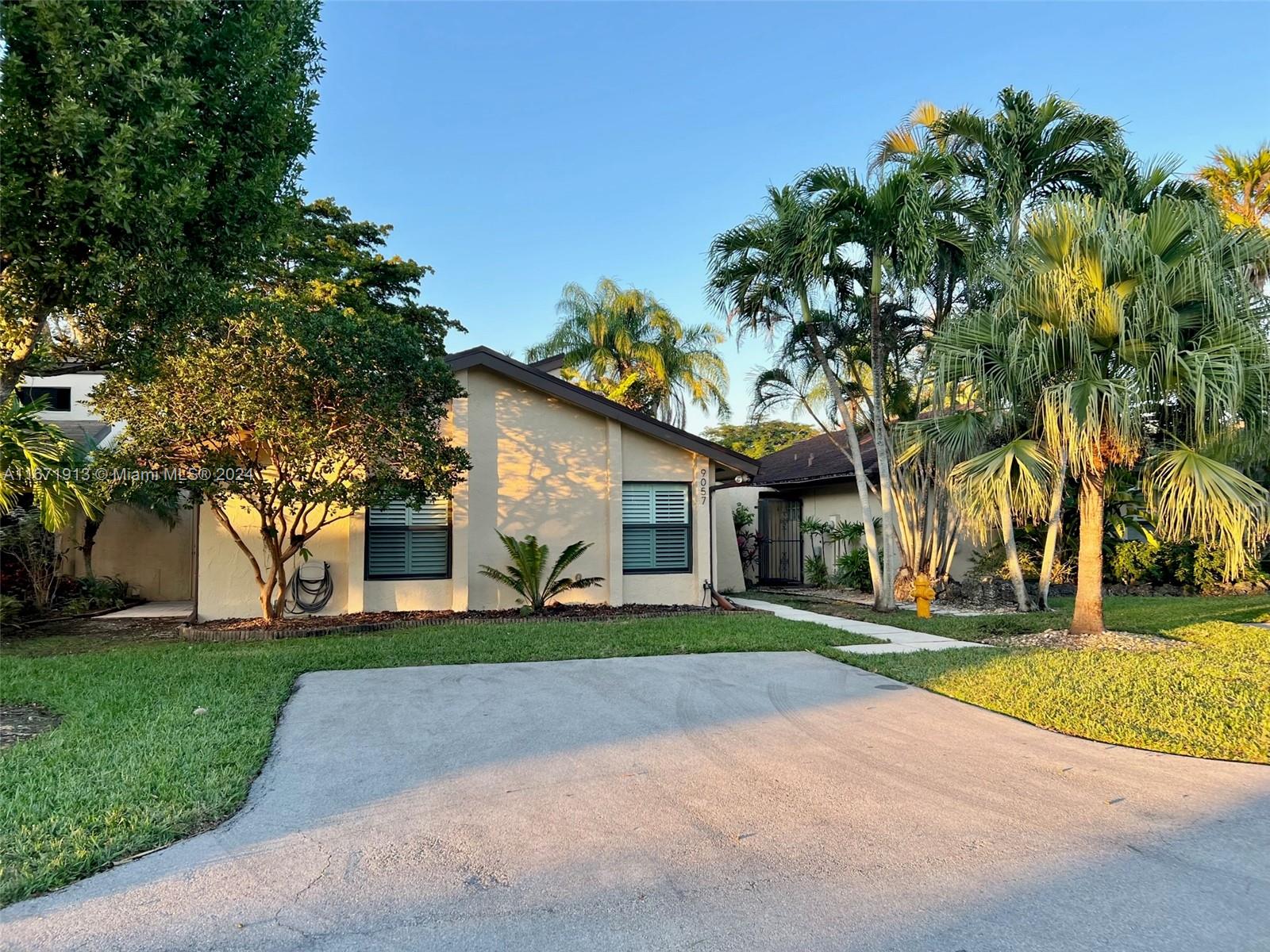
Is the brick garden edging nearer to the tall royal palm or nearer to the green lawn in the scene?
the green lawn

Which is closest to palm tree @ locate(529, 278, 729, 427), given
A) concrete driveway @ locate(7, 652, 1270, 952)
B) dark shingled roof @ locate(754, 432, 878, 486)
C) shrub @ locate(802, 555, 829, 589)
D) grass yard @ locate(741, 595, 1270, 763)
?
dark shingled roof @ locate(754, 432, 878, 486)

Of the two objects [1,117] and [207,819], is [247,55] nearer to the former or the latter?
[1,117]

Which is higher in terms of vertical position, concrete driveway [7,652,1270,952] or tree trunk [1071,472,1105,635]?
tree trunk [1071,472,1105,635]

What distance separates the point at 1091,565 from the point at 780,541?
33.7 ft

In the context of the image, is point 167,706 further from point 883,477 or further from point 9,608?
point 883,477

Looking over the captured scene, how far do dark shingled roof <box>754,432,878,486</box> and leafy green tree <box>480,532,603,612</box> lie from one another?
177 inches

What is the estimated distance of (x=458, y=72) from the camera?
1246 centimetres

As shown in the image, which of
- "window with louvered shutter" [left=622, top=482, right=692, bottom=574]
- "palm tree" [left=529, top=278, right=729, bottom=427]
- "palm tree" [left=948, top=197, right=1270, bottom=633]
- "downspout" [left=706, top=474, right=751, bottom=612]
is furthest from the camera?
"palm tree" [left=529, top=278, right=729, bottom=427]

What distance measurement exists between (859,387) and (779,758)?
10483 millimetres

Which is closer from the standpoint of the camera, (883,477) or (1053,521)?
(1053,521)

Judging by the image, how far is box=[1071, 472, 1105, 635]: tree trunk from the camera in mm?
9641

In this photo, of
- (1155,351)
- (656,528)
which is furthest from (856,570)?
(1155,351)

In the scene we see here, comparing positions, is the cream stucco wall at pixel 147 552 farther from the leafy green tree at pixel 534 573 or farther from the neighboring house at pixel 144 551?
the leafy green tree at pixel 534 573

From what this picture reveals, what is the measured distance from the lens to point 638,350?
Answer: 2598 centimetres
